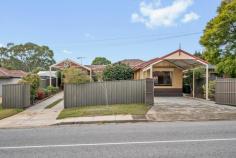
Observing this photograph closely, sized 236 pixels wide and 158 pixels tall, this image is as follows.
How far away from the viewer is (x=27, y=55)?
296 feet

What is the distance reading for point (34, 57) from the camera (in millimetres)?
90000

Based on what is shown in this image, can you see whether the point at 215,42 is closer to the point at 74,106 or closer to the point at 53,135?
the point at 74,106

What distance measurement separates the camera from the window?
1214 inches

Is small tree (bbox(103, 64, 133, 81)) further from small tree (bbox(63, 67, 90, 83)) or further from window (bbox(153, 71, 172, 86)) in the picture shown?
small tree (bbox(63, 67, 90, 83))

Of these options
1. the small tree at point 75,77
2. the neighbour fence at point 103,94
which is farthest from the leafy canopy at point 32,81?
the neighbour fence at point 103,94

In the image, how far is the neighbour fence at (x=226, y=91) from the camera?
795 inches

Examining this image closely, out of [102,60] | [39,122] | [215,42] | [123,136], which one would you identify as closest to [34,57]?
[102,60]

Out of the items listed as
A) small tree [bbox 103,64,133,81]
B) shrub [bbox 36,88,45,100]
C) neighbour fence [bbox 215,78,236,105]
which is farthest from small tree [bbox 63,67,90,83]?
small tree [bbox 103,64,133,81]

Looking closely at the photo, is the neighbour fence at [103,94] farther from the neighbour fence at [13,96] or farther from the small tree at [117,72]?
the small tree at [117,72]

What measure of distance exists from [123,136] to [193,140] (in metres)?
2.23

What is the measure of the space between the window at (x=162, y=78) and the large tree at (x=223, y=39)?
495 centimetres

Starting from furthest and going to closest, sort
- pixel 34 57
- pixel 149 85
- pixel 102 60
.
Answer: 1. pixel 102 60
2. pixel 34 57
3. pixel 149 85

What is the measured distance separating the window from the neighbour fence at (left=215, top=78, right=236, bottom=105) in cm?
978

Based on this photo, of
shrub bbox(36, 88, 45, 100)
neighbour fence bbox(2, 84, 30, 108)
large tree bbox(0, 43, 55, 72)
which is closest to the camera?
neighbour fence bbox(2, 84, 30, 108)
